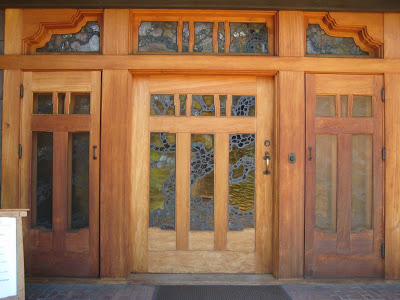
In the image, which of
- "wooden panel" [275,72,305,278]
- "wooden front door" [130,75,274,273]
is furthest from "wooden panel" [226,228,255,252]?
"wooden panel" [275,72,305,278]

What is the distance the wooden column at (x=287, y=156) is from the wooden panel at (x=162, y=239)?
1.06m

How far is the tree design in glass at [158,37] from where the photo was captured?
133 inches

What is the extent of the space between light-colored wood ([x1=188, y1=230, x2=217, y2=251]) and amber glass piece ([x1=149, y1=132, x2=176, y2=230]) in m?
0.24

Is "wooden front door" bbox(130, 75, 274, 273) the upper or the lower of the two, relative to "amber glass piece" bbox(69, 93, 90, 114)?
lower

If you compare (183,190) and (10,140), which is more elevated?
(10,140)

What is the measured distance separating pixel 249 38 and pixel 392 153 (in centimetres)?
186

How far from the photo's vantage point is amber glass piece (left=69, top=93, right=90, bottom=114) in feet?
10.9

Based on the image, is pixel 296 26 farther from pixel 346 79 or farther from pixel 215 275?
Result: pixel 215 275

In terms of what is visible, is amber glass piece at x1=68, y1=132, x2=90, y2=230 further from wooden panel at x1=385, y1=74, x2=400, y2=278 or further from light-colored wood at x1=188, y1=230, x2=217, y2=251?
wooden panel at x1=385, y1=74, x2=400, y2=278

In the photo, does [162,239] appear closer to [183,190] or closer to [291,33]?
[183,190]

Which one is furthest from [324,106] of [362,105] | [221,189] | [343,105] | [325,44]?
[221,189]

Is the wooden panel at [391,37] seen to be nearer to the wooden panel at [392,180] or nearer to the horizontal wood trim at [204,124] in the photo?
the wooden panel at [392,180]

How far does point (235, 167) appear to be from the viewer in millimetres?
3371

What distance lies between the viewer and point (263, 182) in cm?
337
